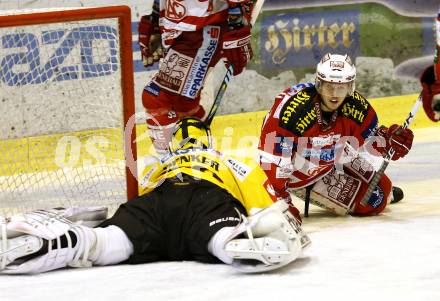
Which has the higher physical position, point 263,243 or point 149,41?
point 149,41

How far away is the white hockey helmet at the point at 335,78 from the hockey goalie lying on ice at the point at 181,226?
623mm

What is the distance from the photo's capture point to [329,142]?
419 centimetres

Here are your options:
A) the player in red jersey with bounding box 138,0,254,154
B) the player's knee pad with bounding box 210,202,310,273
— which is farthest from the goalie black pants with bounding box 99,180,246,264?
the player in red jersey with bounding box 138,0,254,154

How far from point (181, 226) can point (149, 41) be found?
1.65 metres

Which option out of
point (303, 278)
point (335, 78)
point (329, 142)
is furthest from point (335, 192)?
point (303, 278)

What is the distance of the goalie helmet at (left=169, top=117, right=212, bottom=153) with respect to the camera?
3607mm

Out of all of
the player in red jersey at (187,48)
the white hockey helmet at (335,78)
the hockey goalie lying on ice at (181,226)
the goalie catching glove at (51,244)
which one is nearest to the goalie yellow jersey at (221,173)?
the hockey goalie lying on ice at (181,226)

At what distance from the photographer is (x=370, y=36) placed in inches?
267

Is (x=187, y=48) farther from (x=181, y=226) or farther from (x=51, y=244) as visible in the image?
(x=51, y=244)

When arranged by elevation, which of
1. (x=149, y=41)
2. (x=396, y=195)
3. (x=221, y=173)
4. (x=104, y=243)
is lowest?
(x=396, y=195)

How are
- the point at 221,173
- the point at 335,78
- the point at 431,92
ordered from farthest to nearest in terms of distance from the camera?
the point at 431,92, the point at 335,78, the point at 221,173

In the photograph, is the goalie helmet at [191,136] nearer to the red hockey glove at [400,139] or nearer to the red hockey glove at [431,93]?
the red hockey glove at [400,139]

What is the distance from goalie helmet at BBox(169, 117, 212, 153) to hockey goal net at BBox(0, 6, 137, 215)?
1.08 ft

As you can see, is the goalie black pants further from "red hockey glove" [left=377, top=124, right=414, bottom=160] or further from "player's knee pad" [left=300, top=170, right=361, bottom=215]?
"red hockey glove" [left=377, top=124, right=414, bottom=160]
